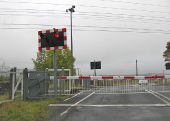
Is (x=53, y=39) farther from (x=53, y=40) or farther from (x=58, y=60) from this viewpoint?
(x=58, y=60)

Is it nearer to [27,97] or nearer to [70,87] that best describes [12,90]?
[27,97]

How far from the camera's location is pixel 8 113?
13086mm

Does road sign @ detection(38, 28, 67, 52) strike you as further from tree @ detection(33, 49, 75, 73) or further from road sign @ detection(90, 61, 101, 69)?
tree @ detection(33, 49, 75, 73)

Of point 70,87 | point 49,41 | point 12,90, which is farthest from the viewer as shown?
point 70,87

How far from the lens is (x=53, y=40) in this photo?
20.6m

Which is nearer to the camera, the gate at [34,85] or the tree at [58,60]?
the gate at [34,85]

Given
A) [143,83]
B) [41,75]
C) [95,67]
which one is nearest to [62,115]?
[41,75]

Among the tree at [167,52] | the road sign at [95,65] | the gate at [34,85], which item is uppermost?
the tree at [167,52]

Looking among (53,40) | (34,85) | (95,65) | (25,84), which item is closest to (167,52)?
(95,65)

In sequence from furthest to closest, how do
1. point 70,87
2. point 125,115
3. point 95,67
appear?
point 95,67 < point 70,87 < point 125,115

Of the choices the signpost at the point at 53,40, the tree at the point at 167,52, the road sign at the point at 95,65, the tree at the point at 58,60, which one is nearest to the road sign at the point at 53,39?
the signpost at the point at 53,40

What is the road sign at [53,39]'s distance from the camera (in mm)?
20438

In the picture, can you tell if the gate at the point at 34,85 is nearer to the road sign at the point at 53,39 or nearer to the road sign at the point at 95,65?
the road sign at the point at 53,39

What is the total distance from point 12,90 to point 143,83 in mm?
12510
